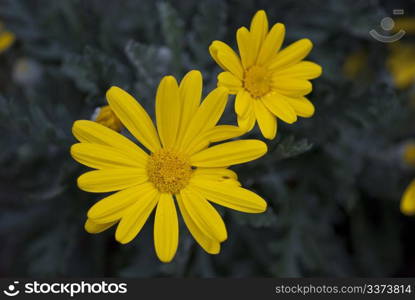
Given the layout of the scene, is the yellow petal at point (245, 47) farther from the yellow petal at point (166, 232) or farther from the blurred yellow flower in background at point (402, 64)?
the blurred yellow flower in background at point (402, 64)

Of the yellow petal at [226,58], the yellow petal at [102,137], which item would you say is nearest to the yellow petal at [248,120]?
the yellow petal at [226,58]

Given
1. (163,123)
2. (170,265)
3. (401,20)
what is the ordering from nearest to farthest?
1. (163,123)
2. (170,265)
3. (401,20)

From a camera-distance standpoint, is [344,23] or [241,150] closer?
[241,150]

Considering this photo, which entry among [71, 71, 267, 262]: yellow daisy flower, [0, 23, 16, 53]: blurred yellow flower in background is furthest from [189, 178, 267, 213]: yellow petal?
[0, 23, 16, 53]: blurred yellow flower in background

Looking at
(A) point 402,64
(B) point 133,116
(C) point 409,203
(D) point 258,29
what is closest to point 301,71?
(D) point 258,29

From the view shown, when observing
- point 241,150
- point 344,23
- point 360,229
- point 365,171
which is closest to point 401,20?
point 344,23

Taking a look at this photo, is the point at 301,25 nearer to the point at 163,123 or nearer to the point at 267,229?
the point at 267,229
